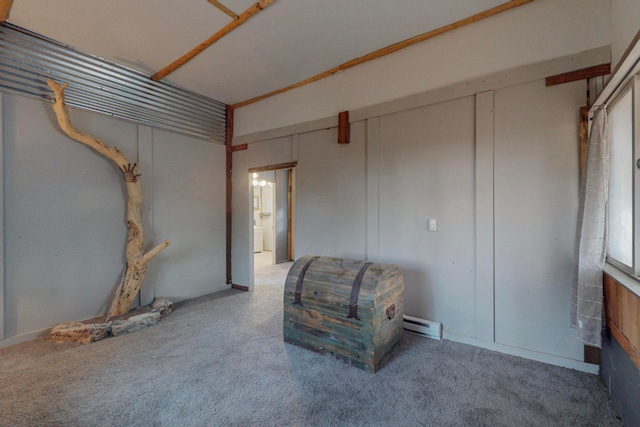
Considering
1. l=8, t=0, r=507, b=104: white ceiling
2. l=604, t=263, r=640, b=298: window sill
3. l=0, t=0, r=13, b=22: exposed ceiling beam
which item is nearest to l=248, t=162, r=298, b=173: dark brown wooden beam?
l=8, t=0, r=507, b=104: white ceiling

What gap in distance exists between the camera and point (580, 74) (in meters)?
2.17

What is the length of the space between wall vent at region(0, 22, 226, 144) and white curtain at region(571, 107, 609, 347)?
15.0ft

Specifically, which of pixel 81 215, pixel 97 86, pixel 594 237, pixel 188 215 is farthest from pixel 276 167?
pixel 594 237

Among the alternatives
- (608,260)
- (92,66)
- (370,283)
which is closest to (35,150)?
(92,66)

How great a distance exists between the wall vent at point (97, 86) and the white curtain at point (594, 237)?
457 centimetres

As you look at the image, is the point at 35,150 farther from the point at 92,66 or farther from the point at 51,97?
the point at 92,66

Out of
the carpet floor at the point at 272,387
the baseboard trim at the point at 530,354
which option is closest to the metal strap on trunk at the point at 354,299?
the carpet floor at the point at 272,387

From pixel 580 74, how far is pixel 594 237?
132 centimetres

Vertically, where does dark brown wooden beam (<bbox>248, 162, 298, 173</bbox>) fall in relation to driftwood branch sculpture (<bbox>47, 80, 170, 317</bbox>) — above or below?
above

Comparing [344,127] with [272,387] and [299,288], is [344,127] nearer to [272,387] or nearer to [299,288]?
[299,288]

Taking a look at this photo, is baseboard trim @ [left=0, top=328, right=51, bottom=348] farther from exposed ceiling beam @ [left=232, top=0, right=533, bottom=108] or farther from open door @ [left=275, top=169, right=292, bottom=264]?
open door @ [left=275, top=169, right=292, bottom=264]

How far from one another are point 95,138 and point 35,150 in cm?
52

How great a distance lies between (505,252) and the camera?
8.18 feet

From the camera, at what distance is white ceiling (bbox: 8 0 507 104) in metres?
2.39
